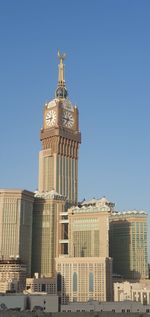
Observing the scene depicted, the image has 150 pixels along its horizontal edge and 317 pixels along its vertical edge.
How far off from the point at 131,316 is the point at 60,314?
42.6 feet

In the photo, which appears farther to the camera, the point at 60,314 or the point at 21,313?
the point at 60,314

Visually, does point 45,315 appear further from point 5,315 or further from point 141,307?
point 141,307

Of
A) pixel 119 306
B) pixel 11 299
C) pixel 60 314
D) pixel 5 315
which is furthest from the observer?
pixel 119 306

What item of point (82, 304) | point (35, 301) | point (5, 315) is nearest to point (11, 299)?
point (35, 301)

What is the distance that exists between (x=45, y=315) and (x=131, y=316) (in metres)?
16.6

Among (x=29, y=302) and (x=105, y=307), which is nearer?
(x=29, y=302)

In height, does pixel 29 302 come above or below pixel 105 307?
above

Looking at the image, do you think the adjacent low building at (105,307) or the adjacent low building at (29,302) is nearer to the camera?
the adjacent low building at (29,302)

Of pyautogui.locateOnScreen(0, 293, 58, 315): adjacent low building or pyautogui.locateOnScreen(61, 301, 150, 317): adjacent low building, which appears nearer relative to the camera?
pyautogui.locateOnScreen(0, 293, 58, 315): adjacent low building

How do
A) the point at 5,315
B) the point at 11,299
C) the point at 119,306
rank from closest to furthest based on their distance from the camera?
the point at 5,315 < the point at 11,299 < the point at 119,306

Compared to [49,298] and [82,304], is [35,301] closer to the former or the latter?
[49,298]

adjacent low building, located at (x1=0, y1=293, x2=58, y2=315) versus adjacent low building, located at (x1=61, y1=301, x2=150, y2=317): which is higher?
adjacent low building, located at (x1=0, y1=293, x2=58, y2=315)

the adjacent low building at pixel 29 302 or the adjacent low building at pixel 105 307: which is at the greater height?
the adjacent low building at pixel 29 302

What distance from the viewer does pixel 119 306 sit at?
452 ft
